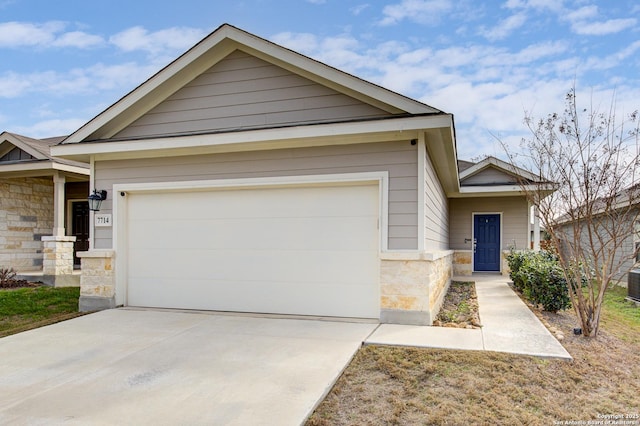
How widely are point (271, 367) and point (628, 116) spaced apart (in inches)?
227

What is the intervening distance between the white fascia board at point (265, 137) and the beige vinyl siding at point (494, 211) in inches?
348

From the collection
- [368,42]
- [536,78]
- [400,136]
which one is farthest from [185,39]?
[536,78]

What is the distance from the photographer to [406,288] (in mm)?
5727

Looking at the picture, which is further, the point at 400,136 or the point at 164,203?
the point at 164,203

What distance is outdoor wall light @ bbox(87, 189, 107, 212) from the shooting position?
698 cm

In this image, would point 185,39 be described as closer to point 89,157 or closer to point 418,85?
point 89,157

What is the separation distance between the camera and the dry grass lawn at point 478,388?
302cm

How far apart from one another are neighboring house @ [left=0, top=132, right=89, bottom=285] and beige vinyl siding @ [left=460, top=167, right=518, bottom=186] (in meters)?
10.8

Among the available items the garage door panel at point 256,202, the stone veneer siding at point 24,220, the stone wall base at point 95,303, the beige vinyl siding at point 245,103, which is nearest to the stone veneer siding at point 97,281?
the stone wall base at point 95,303

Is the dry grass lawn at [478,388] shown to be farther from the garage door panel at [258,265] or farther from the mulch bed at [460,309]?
the garage door panel at [258,265]

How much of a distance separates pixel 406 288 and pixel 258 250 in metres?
2.39

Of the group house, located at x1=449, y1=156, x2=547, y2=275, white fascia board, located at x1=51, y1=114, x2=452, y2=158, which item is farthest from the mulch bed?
house, located at x1=449, y1=156, x2=547, y2=275

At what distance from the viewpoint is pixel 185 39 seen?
33.9 ft

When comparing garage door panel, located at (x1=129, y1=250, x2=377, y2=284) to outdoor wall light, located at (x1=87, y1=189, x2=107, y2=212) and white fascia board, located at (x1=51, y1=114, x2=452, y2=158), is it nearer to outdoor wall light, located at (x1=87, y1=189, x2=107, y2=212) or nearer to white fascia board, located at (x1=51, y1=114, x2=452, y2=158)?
outdoor wall light, located at (x1=87, y1=189, x2=107, y2=212)
